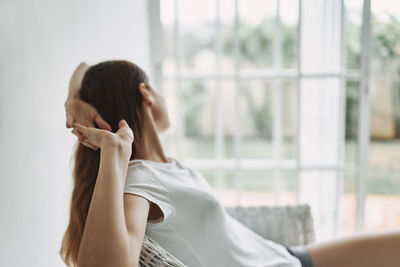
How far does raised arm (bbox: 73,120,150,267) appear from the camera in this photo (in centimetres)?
80

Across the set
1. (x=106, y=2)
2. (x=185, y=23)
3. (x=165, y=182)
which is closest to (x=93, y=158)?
(x=165, y=182)

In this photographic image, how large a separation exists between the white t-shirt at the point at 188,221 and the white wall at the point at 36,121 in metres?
0.27

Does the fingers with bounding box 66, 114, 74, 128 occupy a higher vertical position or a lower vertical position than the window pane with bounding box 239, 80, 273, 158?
higher

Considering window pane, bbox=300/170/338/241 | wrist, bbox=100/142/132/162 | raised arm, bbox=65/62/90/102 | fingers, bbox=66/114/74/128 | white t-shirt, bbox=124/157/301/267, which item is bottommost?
window pane, bbox=300/170/338/241

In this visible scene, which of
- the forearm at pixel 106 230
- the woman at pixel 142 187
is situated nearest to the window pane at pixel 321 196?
the woman at pixel 142 187

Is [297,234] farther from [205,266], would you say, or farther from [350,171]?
[350,171]

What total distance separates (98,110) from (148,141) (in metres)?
0.20

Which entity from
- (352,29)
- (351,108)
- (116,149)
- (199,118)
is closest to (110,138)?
(116,149)

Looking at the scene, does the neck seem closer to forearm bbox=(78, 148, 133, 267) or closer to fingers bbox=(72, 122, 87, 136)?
fingers bbox=(72, 122, 87, 136)

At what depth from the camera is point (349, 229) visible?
329 centimetres

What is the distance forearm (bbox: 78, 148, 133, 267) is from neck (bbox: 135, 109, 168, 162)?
16.1 inches

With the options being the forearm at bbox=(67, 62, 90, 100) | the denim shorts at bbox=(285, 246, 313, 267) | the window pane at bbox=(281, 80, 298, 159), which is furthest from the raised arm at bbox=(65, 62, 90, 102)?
the window pane at bbox=(281, 80, 298, 159)

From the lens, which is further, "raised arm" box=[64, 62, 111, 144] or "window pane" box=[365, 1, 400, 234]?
"window pane" box=[365, 1, 400, 234]

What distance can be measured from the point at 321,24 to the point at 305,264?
54.5 inches
